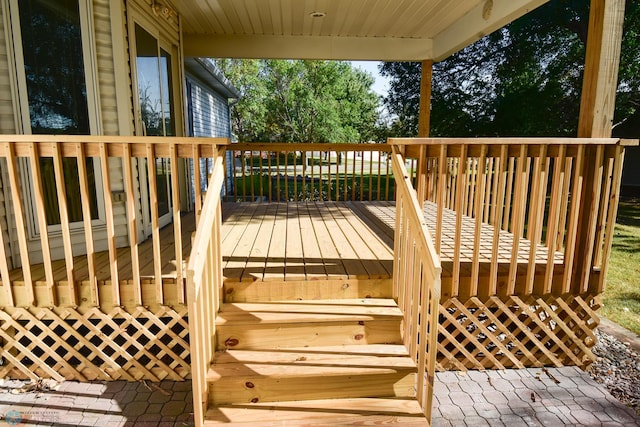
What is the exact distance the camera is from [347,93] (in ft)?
→ 85.6

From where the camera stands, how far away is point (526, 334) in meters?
3.04

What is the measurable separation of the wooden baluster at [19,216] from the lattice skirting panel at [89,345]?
0.57 ft

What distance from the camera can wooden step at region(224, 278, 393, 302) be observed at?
2895 mm

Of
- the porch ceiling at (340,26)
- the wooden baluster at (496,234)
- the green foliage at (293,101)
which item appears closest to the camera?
the wooden baluster at (496,234)

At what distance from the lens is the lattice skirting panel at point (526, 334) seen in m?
3.02

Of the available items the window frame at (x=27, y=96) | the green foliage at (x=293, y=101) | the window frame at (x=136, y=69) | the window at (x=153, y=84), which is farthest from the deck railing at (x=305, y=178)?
the green foliage at (x=293, y=101)

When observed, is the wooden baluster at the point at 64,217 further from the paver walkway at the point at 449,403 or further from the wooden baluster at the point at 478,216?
Result: the wooden baluster at the point at 478,216

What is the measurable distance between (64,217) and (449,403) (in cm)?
277

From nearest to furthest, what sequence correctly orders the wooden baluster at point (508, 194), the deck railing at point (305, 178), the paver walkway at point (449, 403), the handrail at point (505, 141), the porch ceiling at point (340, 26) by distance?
the paver walkway at point (449, 403), the handrail at point (505, 141), the wooden baluster at point (508, 194), the porch ceiling at point (340, 26), the deck railing at point (305, 178)

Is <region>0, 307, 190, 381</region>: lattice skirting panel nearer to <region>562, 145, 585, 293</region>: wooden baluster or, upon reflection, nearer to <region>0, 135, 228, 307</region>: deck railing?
<region>0, 135, 228, 307</region>: deck railing

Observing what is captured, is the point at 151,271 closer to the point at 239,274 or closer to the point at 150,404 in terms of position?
the point at 239,274

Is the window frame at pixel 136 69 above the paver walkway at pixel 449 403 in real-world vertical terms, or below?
above

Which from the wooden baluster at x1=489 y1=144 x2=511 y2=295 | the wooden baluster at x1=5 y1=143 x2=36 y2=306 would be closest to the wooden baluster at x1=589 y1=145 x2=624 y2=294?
the wooden baluster at x1=489 y1=144 x2=511 y2=295

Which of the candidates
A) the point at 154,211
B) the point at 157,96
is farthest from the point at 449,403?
the point at 157,96
